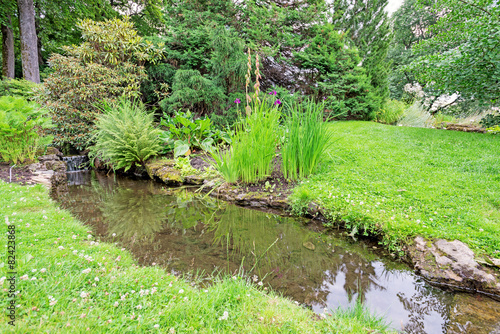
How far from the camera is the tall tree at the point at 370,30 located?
9.54m

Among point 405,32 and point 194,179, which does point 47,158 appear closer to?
point 194,179

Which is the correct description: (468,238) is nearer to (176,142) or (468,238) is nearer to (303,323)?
(303,323)

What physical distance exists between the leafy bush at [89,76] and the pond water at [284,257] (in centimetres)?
328

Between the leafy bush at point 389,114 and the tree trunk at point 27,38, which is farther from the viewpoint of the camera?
the leafy bush at point 389,114

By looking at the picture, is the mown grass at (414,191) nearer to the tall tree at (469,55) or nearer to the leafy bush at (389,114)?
the tall tree at (469,55)

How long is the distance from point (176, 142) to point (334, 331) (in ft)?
15.4

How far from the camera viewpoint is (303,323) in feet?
4.17

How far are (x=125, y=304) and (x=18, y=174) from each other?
14.2ft

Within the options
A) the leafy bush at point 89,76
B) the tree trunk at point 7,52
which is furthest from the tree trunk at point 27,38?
the leafy bush at point 89,76

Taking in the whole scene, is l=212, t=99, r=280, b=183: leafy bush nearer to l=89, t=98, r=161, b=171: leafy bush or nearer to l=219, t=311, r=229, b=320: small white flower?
l=89, t=98, r=161, b=171: leafy bush

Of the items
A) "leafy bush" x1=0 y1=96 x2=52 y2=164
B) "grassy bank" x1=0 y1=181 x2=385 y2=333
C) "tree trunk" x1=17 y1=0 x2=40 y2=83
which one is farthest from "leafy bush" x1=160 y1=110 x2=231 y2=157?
"tree trunk" x1=17 y1=0 x2=40 y2=83

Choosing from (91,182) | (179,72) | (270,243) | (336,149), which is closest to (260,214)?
(270,243)

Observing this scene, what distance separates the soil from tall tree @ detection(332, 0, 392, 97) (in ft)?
34.2

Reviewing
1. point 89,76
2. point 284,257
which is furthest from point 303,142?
point 89,76
